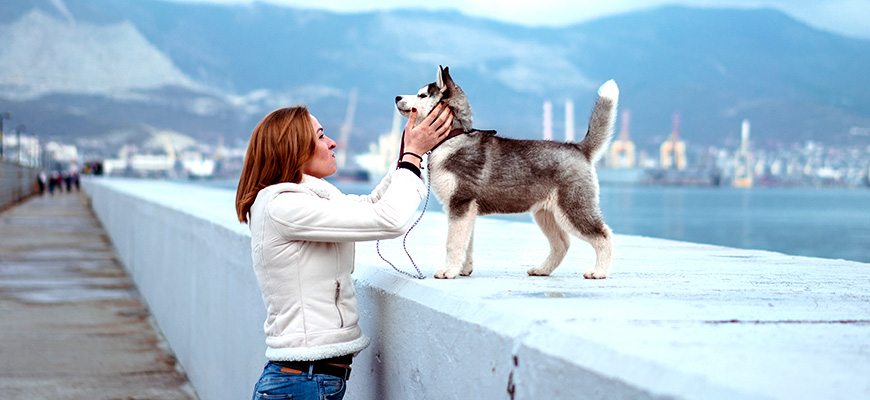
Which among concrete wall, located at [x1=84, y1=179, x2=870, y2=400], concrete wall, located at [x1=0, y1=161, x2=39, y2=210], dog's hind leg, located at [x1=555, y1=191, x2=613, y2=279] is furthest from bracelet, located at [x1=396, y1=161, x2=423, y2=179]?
concrete wall, located at [x1=0, y1=161, x2=39, y2=210]

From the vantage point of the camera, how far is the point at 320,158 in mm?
3270

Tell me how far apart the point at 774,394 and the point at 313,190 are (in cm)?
190

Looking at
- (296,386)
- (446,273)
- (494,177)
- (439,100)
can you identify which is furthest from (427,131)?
(296,386)

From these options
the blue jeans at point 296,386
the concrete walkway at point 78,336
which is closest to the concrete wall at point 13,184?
the concrete walkway at point 78,336

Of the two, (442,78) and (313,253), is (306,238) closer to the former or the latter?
(313,253)

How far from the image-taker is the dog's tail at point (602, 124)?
3389 mm

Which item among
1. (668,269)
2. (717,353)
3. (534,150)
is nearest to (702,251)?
→ (668,269)

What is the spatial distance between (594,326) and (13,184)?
146 feet

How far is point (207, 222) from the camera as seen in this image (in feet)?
20.1

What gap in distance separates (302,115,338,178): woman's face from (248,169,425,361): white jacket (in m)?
0.16

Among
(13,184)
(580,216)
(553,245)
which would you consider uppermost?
(580,216)

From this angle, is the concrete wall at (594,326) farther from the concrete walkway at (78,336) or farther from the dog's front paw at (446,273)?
the concrete walkway at (78,336)

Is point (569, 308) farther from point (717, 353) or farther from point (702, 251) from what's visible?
point (702, 251)

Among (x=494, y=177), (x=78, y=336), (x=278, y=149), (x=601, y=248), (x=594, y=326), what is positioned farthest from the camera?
(x=78, y=336)
